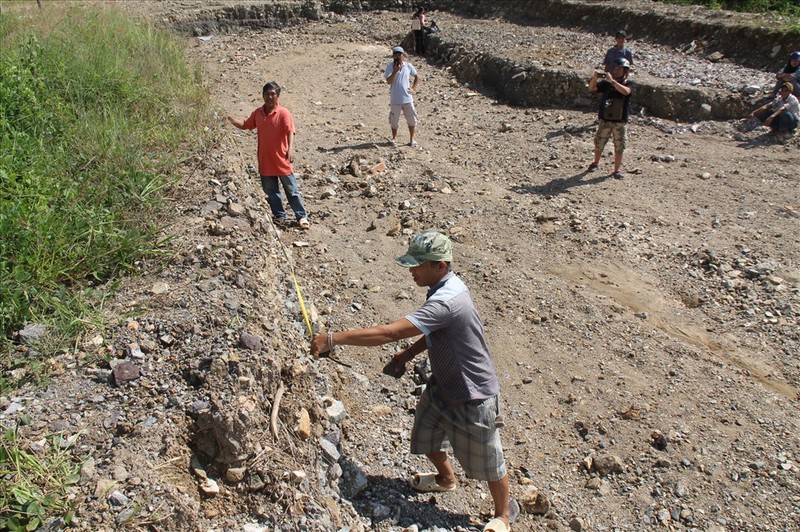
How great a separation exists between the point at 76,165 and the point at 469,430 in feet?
11.4

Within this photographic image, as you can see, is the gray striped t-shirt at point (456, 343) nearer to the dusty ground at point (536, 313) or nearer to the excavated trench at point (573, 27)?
the dusty ground at point (536, 313)

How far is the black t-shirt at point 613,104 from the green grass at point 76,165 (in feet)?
15.4

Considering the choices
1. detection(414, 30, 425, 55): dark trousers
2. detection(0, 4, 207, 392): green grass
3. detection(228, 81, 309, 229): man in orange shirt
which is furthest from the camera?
detection(414, 30, 425, 55): dark trousers

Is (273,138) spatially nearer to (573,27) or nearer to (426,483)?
(426,483)

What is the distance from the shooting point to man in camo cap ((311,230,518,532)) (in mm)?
3203

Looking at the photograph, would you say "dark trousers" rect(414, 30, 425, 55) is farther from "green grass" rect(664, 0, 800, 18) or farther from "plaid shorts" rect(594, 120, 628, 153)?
"plaid shorts" rect(594, 120, 628, 153)

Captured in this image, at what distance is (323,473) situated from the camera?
352 centimetres

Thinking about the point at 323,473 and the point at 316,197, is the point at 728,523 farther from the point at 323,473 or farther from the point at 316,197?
the point at 316,197

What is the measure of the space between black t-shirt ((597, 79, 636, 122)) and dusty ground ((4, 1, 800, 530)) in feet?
2.63

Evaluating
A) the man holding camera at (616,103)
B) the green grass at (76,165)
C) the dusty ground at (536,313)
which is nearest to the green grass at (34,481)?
the dusty ground at (536,313)

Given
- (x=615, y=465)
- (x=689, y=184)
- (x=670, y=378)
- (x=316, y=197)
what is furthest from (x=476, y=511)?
(x=689, y=184)

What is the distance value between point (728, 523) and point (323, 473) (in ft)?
8.13

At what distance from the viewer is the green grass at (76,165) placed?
3.70 metres

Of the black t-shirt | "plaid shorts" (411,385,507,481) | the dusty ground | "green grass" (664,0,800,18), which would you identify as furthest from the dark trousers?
"plaid shorts" (411,385,507,481)
